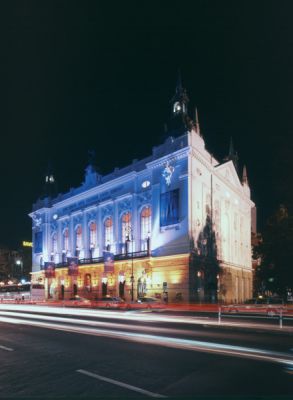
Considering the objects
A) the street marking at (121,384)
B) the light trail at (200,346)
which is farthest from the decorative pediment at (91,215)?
the street marking at (121,384)

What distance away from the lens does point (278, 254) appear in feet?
170

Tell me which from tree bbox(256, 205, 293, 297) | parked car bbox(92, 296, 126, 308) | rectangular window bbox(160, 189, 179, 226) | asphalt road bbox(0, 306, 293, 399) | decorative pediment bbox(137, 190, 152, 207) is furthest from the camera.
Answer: decorative pediment bbox(137, 190, 152, 207)

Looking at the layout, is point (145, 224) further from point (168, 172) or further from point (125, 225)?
point (168, 172)

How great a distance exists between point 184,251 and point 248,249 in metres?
28.7

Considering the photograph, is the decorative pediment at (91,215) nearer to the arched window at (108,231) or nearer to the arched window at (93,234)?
the arched window at (93,234)

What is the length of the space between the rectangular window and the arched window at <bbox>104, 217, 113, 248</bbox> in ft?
45.4

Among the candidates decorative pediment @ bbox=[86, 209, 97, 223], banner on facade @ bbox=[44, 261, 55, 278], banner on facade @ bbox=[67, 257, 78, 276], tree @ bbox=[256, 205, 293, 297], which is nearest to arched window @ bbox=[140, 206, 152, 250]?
banner on facade @ bbox=[67, 257, 78, 276]

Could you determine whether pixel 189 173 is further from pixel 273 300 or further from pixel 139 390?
pixel 139 390

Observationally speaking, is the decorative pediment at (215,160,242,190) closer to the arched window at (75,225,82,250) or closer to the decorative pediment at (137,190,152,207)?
the decorative pediment at (137,190,152,207)

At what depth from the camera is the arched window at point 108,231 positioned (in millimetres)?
67750

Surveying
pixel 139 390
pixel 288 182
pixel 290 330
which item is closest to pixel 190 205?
pixel 288 182

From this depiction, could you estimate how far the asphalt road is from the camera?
8297mm

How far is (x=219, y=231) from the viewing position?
63.4 meters

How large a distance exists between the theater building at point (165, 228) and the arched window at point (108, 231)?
0.16m
